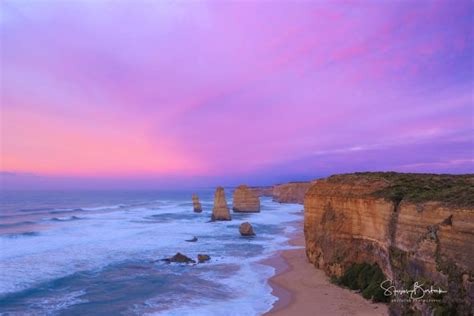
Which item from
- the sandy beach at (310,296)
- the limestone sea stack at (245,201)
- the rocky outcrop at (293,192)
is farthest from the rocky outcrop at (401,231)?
the rocky outcrop at (293,192)

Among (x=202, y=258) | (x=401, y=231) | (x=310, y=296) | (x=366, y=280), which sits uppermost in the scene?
(x=401, y=231)

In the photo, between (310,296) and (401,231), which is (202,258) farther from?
(401,231)

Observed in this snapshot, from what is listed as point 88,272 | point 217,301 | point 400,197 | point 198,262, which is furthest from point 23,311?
point 400,197

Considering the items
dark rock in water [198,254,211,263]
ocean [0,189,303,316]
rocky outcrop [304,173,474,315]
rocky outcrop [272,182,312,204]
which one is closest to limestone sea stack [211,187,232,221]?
ocean [0,189,303,316]

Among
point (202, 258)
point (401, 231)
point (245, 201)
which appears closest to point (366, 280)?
point (401, 231)

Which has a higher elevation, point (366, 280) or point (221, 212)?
point (221, 212)

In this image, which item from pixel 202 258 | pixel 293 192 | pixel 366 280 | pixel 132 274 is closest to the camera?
pixel 366 280

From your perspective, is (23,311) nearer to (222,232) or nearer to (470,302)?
(470,302)
